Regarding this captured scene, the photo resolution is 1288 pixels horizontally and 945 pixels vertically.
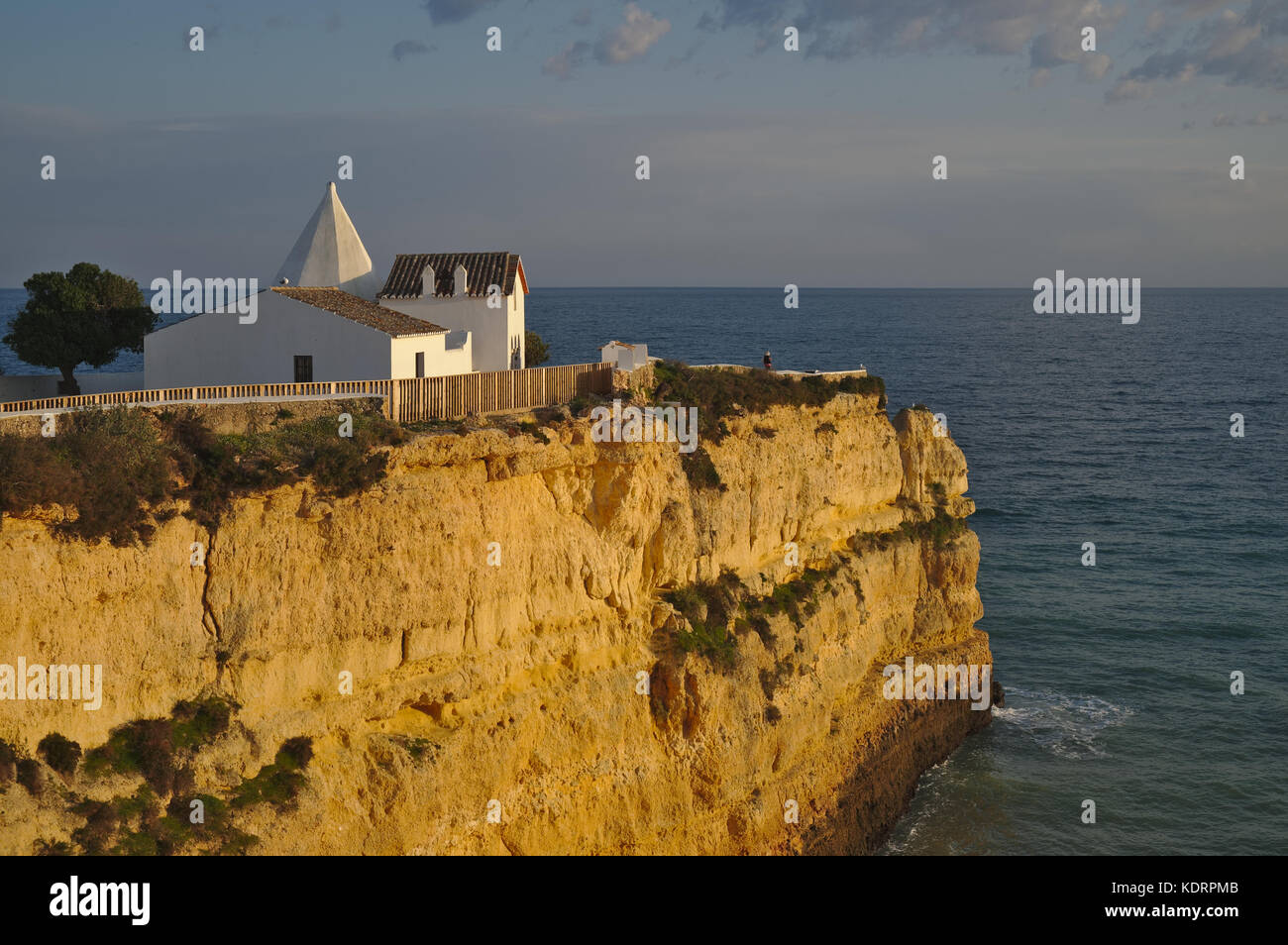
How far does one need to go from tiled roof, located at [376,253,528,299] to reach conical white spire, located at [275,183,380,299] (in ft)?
3.02

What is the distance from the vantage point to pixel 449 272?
3909 cm

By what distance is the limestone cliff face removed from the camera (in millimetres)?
22172

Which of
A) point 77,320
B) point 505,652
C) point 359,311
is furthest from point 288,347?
point 505,652

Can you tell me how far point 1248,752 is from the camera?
3719 centimetres

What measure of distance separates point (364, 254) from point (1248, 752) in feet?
105

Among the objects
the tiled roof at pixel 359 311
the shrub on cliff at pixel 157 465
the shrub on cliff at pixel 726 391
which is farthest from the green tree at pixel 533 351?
the shrub on cliff at pixel 157 465

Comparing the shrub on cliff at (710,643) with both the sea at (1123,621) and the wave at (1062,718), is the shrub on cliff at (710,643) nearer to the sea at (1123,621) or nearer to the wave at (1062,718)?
the sea at (1123,621)

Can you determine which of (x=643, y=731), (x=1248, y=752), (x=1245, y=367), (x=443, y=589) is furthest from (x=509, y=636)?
(x=1245, y=367)

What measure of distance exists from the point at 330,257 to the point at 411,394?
1280 cm

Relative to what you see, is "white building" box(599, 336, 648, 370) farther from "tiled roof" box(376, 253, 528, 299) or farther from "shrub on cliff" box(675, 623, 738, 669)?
"shrub on cliff" box(675, 623, 738, 669)

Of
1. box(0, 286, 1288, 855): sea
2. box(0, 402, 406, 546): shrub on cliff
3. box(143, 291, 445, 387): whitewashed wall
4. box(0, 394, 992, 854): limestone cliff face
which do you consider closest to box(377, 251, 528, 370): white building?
box(143, 291, 445, 387): whitewashed wall

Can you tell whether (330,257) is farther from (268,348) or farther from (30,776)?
(30,776)

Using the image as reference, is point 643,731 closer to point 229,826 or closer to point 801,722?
point 801,722

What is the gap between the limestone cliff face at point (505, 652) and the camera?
2217 cm
